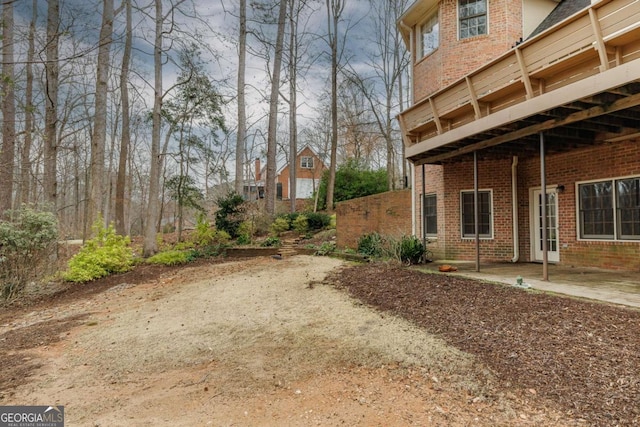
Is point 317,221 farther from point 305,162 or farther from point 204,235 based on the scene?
point 305,162

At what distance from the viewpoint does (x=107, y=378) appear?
3838mm

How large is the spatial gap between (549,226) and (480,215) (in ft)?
5.52

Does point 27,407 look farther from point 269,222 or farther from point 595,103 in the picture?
point 269,222

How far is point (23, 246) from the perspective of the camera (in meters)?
8.08

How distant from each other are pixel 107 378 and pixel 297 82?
22.2 meters

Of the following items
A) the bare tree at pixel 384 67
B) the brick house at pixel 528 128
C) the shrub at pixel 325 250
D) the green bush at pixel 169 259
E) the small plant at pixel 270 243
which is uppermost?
the bare tree at pixel 384 67

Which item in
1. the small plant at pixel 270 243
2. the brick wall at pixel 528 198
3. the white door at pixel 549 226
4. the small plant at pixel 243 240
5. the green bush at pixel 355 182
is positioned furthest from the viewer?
the green bush at pixel 355 182

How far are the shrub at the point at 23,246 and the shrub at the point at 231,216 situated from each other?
7195mm

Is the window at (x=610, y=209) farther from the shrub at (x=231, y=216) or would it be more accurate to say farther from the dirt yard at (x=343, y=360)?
the shrub at (x=231, y=216)

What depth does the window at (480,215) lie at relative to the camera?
32.7ft

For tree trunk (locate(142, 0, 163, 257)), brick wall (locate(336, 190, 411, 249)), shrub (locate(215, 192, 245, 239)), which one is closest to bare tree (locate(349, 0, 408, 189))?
brick wall (locate(336, 190, 411, 249))

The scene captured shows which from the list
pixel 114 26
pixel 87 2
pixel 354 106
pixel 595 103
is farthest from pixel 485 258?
pixel 354 106

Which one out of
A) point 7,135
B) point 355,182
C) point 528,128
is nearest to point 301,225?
point 355,182

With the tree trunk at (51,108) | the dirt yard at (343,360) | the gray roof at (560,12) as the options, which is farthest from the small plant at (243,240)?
the gray roof at (560,12)
